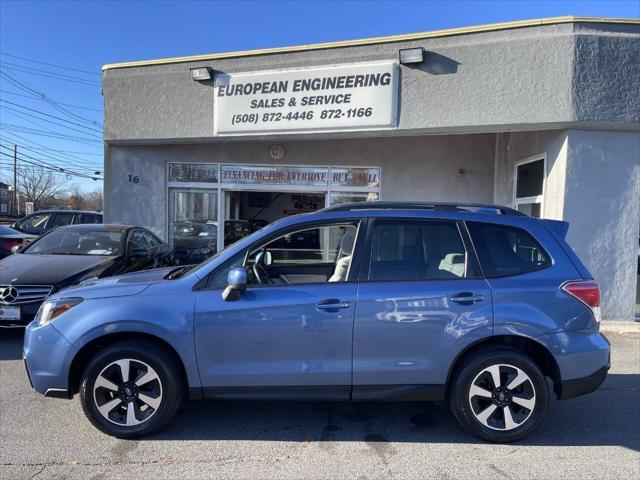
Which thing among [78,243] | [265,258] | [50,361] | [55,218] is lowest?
[50,361]

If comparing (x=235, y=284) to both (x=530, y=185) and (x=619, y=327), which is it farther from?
(x=530, y=185)

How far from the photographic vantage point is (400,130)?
794cm

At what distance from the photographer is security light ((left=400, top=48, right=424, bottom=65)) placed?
747cm

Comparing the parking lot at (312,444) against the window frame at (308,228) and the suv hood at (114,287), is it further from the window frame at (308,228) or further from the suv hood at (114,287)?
the window frame at (308,228)

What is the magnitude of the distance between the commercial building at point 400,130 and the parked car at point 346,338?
435cm

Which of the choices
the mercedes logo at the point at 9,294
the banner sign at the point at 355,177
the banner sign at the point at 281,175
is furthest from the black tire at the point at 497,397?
the banner sign at the point at 281,175

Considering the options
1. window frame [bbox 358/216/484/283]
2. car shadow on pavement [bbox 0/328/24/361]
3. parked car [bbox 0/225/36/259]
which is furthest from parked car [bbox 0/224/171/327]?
window frame [bbox 358/216/484/283]

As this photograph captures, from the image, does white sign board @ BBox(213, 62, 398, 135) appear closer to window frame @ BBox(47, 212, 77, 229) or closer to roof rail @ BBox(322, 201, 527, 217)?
roof rail @ BBox(322, 201, 527, 217)

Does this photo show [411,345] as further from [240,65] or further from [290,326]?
[240,65]

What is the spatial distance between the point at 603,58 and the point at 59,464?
8110mm

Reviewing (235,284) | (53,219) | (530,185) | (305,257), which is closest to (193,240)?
(53,219)

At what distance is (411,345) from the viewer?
3.38 m

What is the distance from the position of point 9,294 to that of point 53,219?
949 centimetres

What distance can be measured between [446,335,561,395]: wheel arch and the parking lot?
481 millimetres
